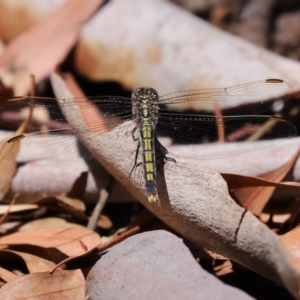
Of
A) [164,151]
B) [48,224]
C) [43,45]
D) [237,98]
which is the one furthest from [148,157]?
[43,45]

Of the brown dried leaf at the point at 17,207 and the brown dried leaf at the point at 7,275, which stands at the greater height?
the brown dried leaf at the point at 17,207

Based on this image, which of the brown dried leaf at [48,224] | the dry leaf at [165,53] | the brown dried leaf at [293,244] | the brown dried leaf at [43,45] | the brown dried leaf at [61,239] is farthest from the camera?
the brown dried leaf at [43,45]

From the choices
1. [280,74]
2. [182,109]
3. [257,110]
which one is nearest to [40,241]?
[182,109]

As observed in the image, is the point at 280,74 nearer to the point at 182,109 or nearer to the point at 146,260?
the point at 182,109

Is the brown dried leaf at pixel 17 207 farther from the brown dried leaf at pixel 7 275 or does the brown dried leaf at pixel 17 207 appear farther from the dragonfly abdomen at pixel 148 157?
the dragonfly abdomen at pixel 148 157

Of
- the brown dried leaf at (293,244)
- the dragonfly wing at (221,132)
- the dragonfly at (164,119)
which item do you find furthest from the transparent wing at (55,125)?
the brown dried leaf at (293,244)

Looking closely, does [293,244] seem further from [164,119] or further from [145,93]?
[145,93]

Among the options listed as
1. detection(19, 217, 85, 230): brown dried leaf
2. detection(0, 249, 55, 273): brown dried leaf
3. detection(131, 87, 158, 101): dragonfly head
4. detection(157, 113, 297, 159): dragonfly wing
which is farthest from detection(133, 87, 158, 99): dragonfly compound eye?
detection(0, 249, 55, 273): brown dried leaf
